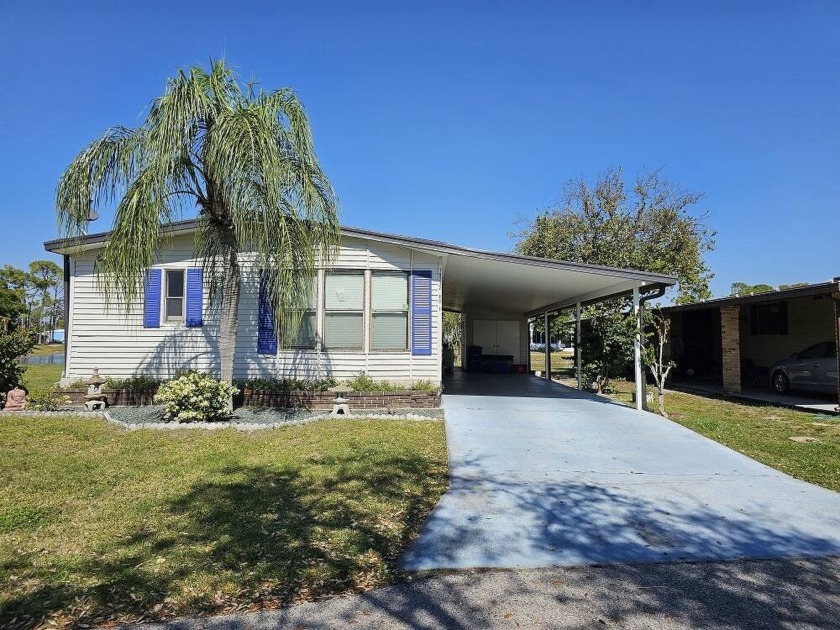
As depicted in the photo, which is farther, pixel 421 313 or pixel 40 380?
pixel 40 380

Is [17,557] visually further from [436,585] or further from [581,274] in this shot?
[581,274]

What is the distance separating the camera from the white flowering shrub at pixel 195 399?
26.7 ft

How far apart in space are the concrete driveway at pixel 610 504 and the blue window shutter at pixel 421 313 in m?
2.50

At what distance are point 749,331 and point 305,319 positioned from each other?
14.1m

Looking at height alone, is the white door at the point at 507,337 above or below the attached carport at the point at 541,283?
below

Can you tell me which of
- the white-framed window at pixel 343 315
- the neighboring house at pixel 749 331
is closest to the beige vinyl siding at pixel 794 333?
the neighboring house at pixel 749 331

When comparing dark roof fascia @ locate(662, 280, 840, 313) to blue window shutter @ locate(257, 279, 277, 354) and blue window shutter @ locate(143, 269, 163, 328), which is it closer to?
blue window shutter @ locate(257, 279, 277, 354)

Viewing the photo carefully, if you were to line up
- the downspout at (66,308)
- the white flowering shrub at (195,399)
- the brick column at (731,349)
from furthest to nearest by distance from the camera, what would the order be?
the brick column at (731,349) → the downspout at (66,308) → the white flowering shrub at (195,399)

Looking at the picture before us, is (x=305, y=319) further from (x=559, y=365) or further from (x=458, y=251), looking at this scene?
(x=559, y=365)

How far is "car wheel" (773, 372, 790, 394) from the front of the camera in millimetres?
12852

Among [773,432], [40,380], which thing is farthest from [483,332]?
[40,380]

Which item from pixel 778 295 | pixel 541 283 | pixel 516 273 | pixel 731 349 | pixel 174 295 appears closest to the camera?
pixel 516 273

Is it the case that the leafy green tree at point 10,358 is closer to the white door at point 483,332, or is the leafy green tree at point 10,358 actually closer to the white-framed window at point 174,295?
the white-framed window at point 174,295

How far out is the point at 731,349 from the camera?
13.3 m
